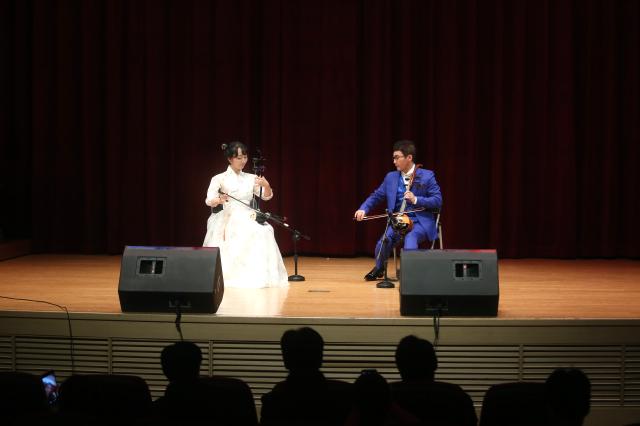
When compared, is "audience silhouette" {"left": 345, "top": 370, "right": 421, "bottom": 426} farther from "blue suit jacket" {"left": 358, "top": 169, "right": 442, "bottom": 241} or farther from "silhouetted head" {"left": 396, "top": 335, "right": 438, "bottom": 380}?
"blue suit jacket" {"left": 358, "top": 169, "right": 442, "bottom": 241}

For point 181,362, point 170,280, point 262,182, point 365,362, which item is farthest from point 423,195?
point 181,362

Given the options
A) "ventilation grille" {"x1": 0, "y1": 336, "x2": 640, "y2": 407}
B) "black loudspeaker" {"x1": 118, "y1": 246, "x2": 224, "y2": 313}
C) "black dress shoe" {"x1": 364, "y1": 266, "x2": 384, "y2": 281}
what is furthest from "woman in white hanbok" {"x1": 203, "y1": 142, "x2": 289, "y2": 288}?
"ventilation grille" {"x1": 0, "y1": 336, "x2": 640, "y2": 407}

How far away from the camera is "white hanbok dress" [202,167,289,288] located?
6.14 meters

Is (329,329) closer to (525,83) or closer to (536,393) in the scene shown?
(536,393)

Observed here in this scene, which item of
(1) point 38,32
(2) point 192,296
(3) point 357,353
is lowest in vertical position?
(3) point 357,353

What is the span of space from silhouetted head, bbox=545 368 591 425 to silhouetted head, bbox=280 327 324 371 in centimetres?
92

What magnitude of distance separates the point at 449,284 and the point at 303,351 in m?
1.77

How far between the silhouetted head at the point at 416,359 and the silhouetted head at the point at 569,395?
61cm

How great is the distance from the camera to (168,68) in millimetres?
8031

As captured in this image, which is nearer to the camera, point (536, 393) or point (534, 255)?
point (536, 393)

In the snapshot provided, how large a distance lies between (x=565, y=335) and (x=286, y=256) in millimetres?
3716

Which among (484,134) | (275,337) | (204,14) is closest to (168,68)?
(204,14)

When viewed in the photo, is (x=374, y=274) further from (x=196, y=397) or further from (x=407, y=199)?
(x=196, y=397)

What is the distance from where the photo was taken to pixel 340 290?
6.00 metres
